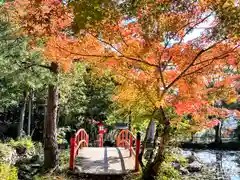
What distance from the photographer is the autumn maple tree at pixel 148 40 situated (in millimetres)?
4750

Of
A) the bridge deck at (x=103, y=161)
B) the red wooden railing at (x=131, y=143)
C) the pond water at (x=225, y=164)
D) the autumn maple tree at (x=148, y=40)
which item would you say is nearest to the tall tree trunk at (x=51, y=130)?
the bridge deck at (x=103, y=161)

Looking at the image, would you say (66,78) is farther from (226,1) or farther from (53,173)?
(226,1)

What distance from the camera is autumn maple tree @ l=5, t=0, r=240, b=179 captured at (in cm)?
475

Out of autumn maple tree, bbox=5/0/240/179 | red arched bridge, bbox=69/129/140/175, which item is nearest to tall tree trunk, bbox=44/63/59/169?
red arched bridge, bbox=69/129/140/175

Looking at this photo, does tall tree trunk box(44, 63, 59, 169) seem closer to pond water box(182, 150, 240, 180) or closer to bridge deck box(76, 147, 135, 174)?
bridge deck box(76, 147, 135, 174)

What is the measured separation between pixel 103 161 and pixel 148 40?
17.0 feet

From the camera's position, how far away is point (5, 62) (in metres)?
8.66

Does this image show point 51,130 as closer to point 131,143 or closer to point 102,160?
point 102,160

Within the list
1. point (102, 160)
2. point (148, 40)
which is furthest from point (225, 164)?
point (148, 40)

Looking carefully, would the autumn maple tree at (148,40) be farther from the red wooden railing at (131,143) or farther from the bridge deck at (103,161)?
the bridge deck at (103,161)

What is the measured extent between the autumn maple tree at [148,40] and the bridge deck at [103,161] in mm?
1357

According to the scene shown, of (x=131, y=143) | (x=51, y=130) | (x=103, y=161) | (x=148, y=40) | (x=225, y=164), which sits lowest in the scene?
(x=225, y=164)

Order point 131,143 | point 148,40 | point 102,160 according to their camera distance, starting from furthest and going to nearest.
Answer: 1. point 131,143
2. point 102,160
3. point 148,40

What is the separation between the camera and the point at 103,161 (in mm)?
9742
